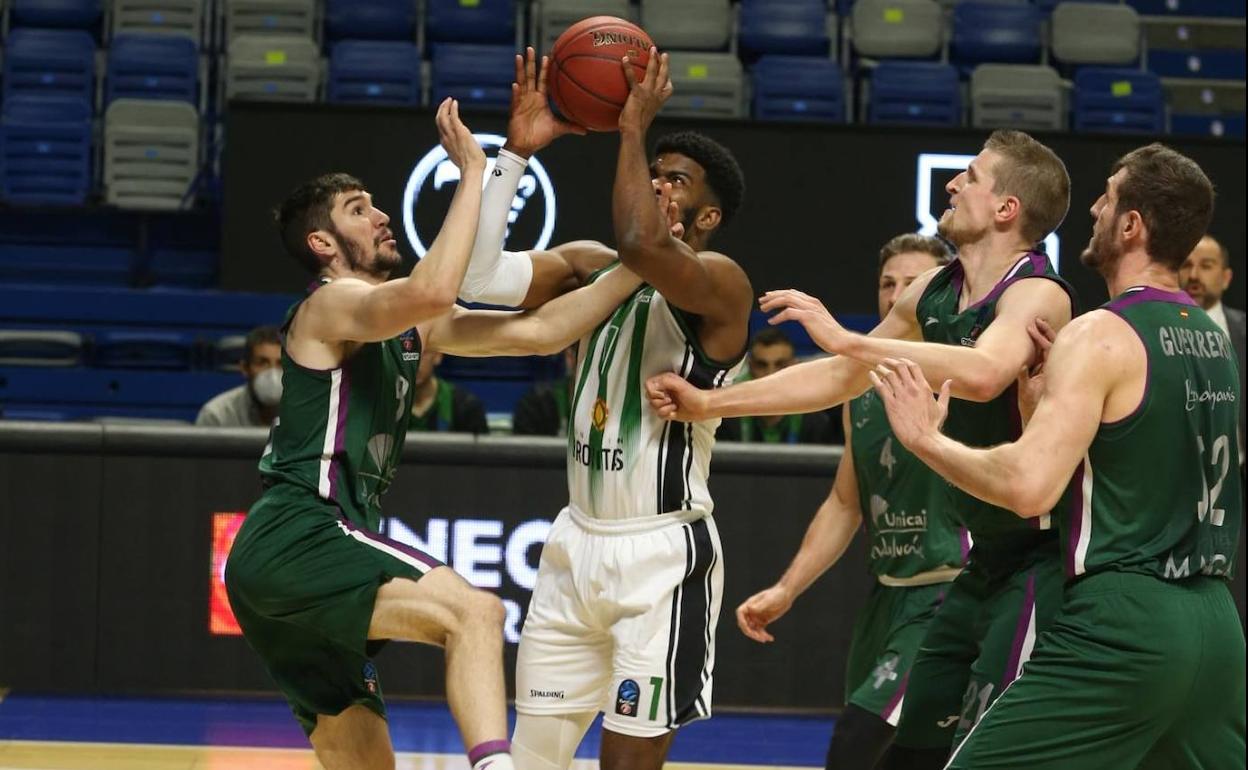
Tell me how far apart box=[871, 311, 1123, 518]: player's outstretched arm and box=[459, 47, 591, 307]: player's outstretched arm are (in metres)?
1.39

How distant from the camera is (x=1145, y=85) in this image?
44.6 feet

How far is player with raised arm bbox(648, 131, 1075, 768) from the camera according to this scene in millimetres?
4020

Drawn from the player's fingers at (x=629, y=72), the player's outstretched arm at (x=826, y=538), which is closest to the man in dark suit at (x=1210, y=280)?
the player's outstretched arm at (x=826, y=538)

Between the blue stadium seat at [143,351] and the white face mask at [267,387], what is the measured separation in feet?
A: 10.8

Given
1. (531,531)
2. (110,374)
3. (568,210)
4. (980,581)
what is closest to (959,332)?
(980,581)

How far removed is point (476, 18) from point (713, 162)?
953 centimetres

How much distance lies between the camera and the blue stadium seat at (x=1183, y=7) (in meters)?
15.4

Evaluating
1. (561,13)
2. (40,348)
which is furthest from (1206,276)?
(40,348)

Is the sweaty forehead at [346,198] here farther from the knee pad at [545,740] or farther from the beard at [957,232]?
the beard at [957,232]

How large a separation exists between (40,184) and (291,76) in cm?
206

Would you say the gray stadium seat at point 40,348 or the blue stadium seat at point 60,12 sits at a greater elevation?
the blue stadium seat at point 60,12

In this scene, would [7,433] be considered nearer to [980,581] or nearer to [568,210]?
[568,210]

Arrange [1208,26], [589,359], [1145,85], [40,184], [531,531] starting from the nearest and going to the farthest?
[589,359] → [531,531] → [40,184] → [1145,85] → [1208,26]

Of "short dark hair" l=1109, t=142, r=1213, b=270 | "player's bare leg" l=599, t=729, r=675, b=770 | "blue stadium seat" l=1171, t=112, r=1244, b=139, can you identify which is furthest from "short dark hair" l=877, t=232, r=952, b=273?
"blue stadium seat" l=1171, t=112, r=1244, b=139
